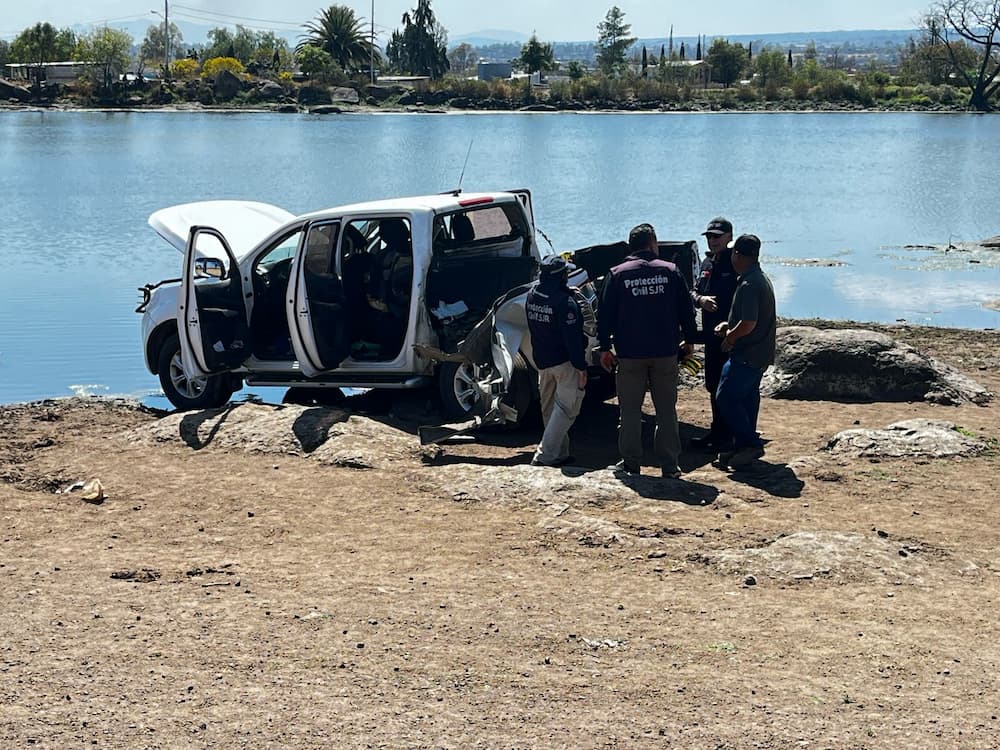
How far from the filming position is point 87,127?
3132 inches

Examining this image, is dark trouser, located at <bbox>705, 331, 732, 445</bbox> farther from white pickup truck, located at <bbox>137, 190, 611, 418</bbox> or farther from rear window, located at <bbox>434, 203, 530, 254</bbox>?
rear window, located at <bbox>434, 203, 530, 254</bbox>

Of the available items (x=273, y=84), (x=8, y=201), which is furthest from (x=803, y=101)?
(x=8, y=201)

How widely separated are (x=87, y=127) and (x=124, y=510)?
248 feet

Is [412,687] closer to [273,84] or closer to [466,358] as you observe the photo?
[466,358]

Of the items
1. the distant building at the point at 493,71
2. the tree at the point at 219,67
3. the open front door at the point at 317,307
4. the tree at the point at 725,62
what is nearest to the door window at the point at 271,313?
the open front door at the point at 317,307

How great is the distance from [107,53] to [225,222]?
4809 inches

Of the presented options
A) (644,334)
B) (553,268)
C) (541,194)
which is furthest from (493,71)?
(644,334)

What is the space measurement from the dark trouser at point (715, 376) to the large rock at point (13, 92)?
110316 mm

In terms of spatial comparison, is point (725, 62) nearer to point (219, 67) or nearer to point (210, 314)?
point (219, 67)

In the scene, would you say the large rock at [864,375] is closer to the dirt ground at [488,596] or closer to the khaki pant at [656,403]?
the dirt ground at [488,596]

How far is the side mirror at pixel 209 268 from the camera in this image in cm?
1184

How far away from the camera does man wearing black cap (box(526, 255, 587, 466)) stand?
30.5 ft

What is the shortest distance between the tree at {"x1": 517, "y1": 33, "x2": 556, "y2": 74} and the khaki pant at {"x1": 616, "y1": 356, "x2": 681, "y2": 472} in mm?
133329

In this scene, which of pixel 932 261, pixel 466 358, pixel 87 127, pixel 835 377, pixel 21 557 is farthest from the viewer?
pixel 87 127
